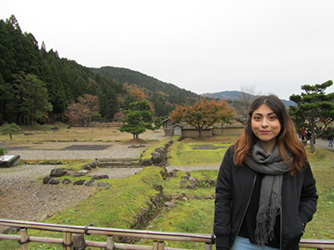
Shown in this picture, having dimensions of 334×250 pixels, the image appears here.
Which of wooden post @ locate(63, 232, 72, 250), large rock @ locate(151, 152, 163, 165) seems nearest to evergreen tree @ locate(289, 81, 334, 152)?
large rock @ locate(151, 152, 163, 165)

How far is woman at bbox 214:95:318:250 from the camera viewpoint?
1.50 metres

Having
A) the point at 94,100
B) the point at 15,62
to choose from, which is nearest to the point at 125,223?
the point at 15,62

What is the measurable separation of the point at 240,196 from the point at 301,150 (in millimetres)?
592

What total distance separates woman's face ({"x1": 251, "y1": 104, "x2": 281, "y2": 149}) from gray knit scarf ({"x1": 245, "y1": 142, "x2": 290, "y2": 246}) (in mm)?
157

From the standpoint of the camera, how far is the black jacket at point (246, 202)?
4.88 ft

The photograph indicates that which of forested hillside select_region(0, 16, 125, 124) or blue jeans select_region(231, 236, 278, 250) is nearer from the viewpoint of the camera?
blue jeans select_region(231, 236, 278, 250)

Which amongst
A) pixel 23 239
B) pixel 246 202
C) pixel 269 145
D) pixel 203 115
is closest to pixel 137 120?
pixel 203 115

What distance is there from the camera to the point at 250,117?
5.79ft

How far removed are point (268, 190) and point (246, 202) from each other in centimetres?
18

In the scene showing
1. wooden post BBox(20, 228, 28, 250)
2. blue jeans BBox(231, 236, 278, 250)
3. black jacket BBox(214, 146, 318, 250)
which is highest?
black jacket BBox(214, 146, 318, 250)

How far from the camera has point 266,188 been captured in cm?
150

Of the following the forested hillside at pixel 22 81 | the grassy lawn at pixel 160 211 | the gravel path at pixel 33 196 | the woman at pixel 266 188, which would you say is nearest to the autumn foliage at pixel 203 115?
the gravel path at pixel 33 196

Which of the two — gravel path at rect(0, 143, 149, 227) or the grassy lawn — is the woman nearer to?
the grassy lawn

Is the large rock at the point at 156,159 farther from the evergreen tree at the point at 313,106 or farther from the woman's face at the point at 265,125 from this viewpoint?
the woman's face at the point at 265,125
